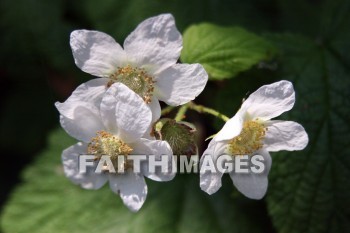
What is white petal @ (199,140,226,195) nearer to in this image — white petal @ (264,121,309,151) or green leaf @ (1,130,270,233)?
white petal @ (264,121,309,151)

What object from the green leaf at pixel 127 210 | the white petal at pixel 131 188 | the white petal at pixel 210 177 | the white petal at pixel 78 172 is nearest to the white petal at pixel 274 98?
the white petal at pixel 210 177

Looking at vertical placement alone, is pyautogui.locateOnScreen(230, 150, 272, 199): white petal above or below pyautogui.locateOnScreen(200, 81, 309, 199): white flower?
below

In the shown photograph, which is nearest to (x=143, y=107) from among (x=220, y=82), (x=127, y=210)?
(x=220, y=82)

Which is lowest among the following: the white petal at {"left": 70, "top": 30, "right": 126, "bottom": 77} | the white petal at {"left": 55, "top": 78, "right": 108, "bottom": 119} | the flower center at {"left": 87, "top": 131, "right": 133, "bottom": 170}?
the flower center at {"left": 87, "top": 131, "right": 133, "bottom": 170}

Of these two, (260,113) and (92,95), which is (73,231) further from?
(260,113)

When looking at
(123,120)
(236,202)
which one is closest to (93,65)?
(123,120)

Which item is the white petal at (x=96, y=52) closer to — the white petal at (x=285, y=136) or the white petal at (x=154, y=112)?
the white petal at (x=154, y=112)

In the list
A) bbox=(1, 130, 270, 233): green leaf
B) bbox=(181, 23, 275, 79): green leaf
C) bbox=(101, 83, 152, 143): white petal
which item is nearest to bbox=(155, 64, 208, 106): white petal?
bbox=(101, 83, 152, 143): white petal

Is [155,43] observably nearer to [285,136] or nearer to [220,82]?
[285,136]

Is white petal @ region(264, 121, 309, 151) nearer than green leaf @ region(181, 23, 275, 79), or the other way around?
white petal @ region(264, 121, 309, 151)
